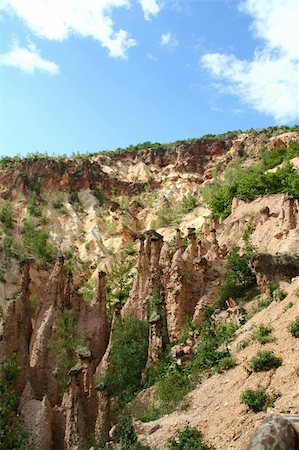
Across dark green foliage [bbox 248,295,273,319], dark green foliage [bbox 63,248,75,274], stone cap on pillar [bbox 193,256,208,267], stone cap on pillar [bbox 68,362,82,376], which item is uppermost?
dark green foliage [bbox 63,248,75,274]

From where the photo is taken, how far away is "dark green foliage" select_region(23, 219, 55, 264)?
125 feet

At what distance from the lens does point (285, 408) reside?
1141 centimetres

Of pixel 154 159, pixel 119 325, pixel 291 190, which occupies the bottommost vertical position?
pixel 119 325

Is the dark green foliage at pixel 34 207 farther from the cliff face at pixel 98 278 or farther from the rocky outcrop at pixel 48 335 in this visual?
the rocky outcrop at pixel 48 335

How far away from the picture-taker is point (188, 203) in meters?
47.1

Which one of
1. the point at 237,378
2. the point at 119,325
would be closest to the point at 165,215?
Answer: the point at 119,325

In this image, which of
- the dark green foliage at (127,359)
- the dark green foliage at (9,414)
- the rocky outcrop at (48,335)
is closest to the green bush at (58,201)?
the rocky outcrop at (48,335)

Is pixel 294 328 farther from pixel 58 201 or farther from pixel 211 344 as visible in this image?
pixel 58 201

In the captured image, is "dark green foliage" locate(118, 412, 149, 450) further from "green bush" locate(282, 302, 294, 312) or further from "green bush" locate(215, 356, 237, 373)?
"green bush" locate(282, 302, 294, 312)

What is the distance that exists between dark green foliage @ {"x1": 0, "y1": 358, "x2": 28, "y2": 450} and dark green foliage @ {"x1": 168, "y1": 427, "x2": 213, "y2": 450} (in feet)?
23.7

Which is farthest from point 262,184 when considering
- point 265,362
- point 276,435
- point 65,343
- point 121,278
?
point 276,435

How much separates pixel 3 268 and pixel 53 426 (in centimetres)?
1866

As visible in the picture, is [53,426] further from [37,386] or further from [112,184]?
[112,184]

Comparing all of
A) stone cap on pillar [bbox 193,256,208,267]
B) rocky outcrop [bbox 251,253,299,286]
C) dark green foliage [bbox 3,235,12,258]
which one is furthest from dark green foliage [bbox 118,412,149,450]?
dark green foliage [bbox 3,235,12,258]
